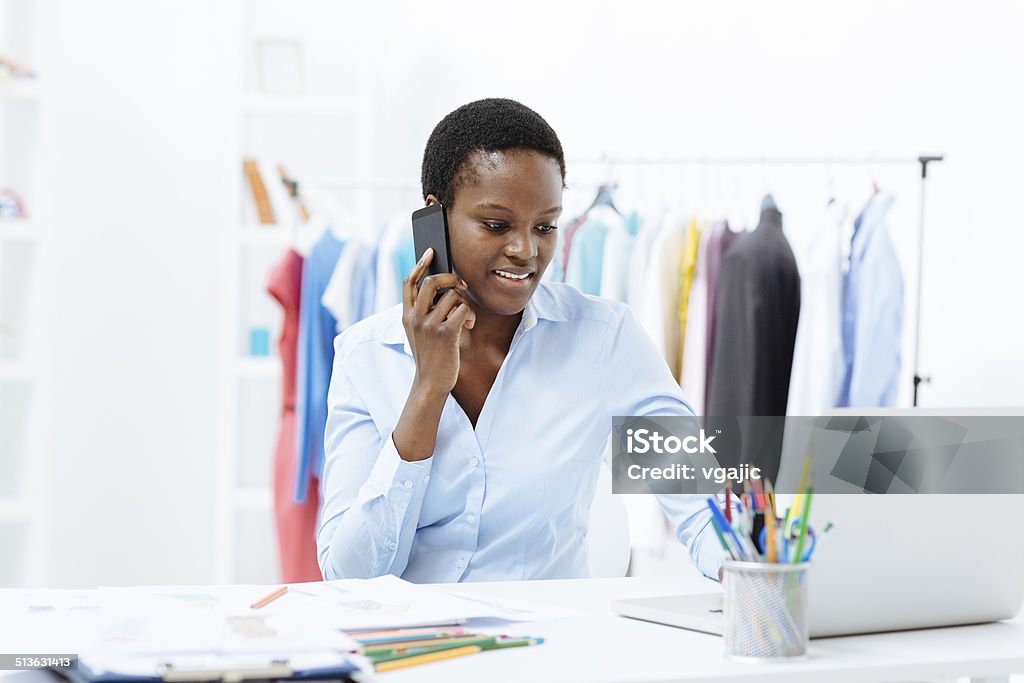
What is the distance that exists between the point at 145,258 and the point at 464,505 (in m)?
2.44

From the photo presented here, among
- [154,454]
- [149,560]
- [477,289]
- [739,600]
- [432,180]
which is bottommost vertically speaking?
[149,560]

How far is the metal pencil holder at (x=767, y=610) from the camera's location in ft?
2.80

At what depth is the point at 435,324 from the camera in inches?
54.6

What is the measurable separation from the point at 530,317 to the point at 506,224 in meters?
0.16

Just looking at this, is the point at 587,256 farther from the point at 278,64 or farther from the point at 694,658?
the point at 694,658

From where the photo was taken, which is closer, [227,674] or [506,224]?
[227,674]

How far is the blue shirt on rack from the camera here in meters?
2.79

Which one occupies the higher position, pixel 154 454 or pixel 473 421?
pixel 473 421

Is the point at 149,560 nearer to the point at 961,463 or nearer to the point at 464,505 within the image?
the point at 464,505

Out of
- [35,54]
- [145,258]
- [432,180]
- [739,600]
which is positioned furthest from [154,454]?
[739,600]

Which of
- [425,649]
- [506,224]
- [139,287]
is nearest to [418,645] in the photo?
[425,649]

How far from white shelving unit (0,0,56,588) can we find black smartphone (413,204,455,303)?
→ 179 centimetres

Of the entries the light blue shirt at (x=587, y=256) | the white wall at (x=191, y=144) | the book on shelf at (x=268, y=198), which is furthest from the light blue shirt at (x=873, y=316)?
the book on shelf at (x=268, y=198)

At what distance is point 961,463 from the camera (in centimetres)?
98
